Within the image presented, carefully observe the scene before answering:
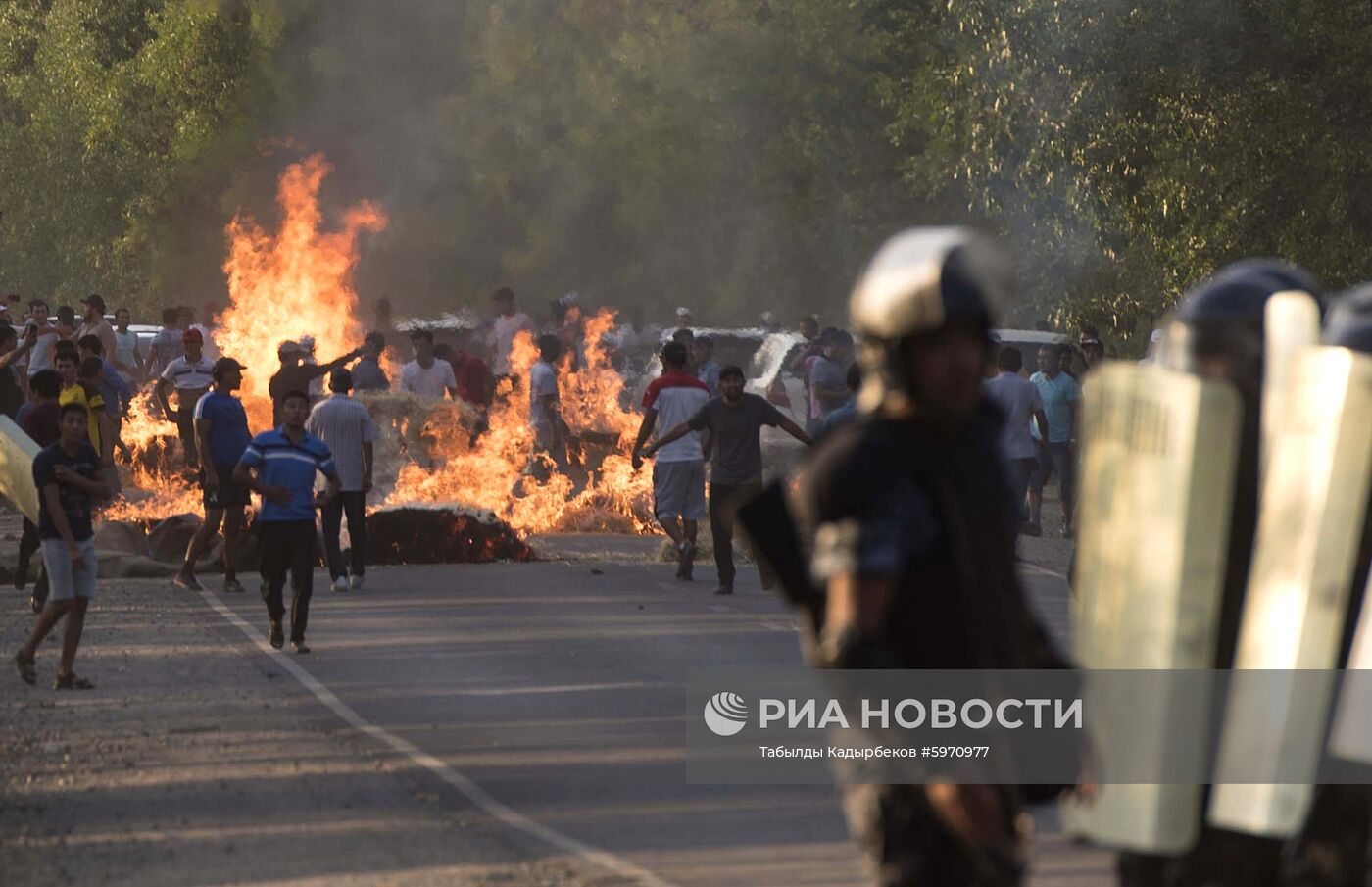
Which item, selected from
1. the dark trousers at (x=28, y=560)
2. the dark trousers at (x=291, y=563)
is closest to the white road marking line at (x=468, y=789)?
the dark trousers at (x=291, y=563)

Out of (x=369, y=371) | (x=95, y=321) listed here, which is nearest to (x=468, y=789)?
(x=369, y=371)

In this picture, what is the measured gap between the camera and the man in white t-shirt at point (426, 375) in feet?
74.3

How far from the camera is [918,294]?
3.93 metres

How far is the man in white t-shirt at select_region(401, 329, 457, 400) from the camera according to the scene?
22641 millimetres

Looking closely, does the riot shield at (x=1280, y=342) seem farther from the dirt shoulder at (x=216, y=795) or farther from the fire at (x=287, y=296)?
the fire at (x=287, y=296)

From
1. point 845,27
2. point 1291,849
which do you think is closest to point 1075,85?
point 845,27

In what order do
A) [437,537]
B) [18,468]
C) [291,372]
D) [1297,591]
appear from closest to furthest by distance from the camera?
[1297,591]
[18,468]
[291,372]
[437,537]

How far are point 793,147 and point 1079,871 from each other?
3617 centimetres

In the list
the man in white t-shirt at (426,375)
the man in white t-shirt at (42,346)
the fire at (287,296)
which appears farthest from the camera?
the fire at (287,296)

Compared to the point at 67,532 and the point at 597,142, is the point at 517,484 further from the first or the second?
the point at 597,142

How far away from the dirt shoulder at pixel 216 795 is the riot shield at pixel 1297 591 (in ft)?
10.3

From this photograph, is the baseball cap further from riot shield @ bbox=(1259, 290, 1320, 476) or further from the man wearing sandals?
riot shield @ bbox=(1259, 290, 1320, 476)

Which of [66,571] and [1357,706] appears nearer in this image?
[1357,706]

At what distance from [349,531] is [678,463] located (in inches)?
97.0
